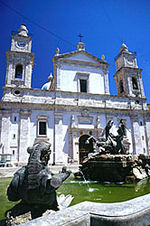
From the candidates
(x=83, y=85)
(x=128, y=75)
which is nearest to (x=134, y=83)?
(x=128, y=75)

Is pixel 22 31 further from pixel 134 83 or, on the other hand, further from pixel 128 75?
pixel 134 83

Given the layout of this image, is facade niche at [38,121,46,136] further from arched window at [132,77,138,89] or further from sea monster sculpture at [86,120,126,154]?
arched window at [132,77,138,89]

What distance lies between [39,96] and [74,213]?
17.4 meters

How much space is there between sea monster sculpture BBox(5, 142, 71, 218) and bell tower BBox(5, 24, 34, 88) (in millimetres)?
17296

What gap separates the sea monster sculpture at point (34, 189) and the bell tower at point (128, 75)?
850 inches

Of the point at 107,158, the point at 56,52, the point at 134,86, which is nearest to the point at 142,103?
the point at 134,86

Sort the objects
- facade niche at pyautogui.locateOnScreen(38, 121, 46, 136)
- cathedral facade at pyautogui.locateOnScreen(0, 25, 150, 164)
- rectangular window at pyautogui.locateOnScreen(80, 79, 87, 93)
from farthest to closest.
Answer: rectangular window at pyautogui.locateOnScreen(80, 79, 87, 93) → facade niche at pyautogui.locateOnScreen(38, 121, 46, 136) → cathedral facade at pyautogui.locateOnScreen(0, 25, 150, 164)

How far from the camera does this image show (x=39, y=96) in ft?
59.9

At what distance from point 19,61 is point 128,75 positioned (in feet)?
49.3

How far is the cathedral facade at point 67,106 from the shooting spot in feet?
54.5

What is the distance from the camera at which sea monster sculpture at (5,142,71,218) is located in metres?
2.08

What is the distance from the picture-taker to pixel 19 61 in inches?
753

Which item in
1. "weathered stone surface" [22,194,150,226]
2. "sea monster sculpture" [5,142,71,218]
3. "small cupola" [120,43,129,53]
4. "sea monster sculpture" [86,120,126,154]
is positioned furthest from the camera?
"small cupola" [120,43,129,53]

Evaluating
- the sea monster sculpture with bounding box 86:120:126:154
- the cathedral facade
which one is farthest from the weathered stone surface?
the cathedral facade
